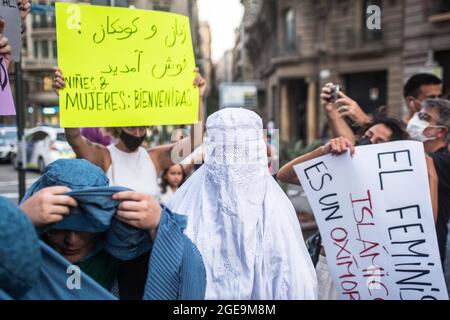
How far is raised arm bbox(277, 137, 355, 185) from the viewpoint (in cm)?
224

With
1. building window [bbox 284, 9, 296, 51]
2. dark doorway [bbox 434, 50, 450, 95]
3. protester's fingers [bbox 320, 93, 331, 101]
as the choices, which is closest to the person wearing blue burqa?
protester's fingers [bbox 320, 93, 331, 101]

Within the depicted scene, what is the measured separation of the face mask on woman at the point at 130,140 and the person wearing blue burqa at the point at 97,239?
1560 millimetres

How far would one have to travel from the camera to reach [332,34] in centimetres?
2377

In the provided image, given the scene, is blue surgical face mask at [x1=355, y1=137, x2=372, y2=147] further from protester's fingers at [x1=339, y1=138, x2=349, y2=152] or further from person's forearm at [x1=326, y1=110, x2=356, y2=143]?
protester's fingers at [x1=339, y1=138, x2=349, y2=152]

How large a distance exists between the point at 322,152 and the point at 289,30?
27153mm

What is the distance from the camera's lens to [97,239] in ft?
4.92

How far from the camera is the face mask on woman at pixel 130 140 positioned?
3.08 metres

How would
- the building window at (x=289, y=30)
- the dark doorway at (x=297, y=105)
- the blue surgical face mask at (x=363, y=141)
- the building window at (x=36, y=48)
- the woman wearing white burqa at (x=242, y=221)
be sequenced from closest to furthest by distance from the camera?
the woman wearing white burqa at (x=242, y=221) < the blue surgical face mask at (x=363, y=141) < the building window at (x=36, y=48) < the dark doorway at (x=297, y=105) < the building window at (x=289, y=30)

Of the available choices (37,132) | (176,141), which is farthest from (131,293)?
(37,132)

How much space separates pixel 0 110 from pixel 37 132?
13.1 meters

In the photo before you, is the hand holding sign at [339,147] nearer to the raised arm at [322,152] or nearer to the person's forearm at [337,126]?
the raised arm at [322,152]

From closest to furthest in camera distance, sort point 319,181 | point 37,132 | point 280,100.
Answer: point 319,181 → point 37,132 → point 280,100

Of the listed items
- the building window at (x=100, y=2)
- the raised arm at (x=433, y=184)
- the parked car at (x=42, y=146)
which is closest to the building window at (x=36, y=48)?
the parked car at (x=42, y=146)

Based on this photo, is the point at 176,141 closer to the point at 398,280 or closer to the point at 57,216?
the point at 398,280
